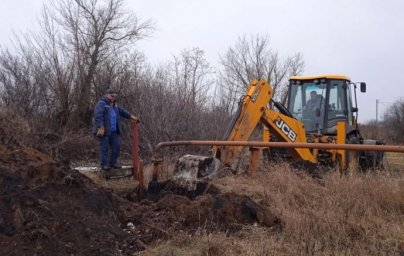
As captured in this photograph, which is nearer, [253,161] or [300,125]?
[253,161]

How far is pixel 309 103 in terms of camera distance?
11.2m

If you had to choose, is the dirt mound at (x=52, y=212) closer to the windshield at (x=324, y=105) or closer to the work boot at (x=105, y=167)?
the work boot at (x=105, y=167)

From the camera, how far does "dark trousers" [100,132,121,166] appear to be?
30.4ft

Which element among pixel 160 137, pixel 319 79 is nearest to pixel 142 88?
pixel 160 137

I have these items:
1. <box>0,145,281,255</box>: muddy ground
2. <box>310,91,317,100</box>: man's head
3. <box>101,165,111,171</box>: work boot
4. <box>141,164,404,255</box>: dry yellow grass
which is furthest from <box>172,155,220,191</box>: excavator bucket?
<box>310,91,317,100</box>: man's head

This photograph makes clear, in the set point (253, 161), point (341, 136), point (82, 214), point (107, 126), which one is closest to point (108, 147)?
point (107, 126)

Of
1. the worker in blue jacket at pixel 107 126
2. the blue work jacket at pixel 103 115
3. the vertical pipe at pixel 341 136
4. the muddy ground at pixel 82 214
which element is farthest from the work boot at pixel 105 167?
the vertical pipe at pixel 341 136

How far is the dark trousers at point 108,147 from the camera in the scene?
30.4ft

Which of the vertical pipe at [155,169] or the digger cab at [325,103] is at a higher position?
the digger cab at [325,103]

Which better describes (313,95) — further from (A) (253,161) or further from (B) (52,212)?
(B) (52,212)

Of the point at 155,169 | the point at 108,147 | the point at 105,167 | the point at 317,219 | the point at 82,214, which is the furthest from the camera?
the point at 108,147

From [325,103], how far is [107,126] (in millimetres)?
4930

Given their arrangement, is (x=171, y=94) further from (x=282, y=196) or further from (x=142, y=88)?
(x=282, y=196)

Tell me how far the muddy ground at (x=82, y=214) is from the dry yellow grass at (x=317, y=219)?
326 millimetres
